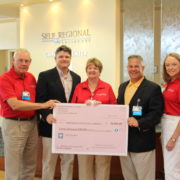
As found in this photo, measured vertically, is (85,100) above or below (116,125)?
above

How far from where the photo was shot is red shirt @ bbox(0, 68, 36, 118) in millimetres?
2779

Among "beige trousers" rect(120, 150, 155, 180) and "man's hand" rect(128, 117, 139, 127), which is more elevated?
"man's hand" rect(128, 117, 139, 127)

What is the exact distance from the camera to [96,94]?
2760mm

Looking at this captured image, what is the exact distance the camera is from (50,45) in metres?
7.04

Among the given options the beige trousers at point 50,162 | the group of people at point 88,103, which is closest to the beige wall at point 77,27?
the group of people at point 88,103

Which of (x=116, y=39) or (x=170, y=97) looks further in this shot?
(x=116, y=39)

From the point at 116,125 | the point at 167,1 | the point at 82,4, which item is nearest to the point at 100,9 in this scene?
the point at 82,4

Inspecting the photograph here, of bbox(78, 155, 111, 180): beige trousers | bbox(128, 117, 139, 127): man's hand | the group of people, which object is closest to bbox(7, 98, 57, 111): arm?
the group of people

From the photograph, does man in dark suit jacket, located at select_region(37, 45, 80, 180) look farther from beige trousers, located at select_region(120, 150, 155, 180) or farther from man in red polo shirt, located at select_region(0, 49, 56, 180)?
beige trousers, located at select_region(120, 150, 155, 180)

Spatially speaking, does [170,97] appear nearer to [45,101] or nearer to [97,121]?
[97,121]

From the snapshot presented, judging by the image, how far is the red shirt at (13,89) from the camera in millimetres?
2779

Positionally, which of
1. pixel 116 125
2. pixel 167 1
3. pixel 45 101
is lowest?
pixel 116 125

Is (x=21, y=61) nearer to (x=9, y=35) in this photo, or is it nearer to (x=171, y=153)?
(x=171, y=153)

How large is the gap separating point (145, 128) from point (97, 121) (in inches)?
19.1
